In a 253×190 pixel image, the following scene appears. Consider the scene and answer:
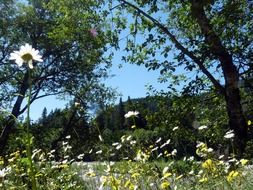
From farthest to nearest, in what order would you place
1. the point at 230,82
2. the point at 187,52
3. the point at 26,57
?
the point at 187,52 < the point at 230,82 < the point at 26,57

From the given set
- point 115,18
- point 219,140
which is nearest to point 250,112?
point 219,140

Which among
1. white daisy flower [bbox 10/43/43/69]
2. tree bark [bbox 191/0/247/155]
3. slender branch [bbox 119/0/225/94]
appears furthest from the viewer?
slender branch [bbox 119/0/225/94]

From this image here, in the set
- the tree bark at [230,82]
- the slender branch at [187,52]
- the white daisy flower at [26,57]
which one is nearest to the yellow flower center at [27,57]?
the white daisy flower at [26,57]

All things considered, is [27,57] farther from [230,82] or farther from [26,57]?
[230,82]

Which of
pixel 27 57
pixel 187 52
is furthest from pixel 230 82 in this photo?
pixel 27 57

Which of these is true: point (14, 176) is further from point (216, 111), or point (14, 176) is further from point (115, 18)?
point (216, 111)

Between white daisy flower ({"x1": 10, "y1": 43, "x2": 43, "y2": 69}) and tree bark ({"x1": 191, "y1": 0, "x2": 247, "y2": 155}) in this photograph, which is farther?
tree bark ({"x1": 191, "y1": 0, "x2": 247, "y2": 155})

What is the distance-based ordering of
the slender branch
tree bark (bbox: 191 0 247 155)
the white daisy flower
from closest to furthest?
the white daisy flower → tree bark (bbox: 191 0 247 155) → the slender branch

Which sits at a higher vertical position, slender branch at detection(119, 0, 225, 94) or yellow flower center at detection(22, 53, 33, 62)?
slender branch at detection(119, 0, 225, 94)

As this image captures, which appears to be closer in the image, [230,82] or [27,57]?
[27,57]

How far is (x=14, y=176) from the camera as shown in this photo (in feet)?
22.5

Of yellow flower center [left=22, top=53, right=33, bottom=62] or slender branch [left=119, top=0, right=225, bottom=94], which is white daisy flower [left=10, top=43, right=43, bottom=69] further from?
slender branch [left=119, top=0, right=225, bottom=94]

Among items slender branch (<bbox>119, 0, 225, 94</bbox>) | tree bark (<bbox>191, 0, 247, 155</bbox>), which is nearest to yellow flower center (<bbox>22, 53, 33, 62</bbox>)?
tree bark (<bbox>191, 0, 247, 155</bbox>)

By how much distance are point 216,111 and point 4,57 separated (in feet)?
53.2
